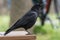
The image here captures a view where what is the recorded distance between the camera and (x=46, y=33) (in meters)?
9.49

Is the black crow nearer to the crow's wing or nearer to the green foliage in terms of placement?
the crow's wing

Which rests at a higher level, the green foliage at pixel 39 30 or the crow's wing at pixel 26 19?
the green foliage at pixel 39 30

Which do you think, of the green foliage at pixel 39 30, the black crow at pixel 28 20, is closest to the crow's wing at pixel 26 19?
the black crow at pixel 28 20

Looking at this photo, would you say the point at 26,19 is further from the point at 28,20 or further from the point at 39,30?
the point at 39,30

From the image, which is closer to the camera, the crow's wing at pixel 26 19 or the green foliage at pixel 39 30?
the crow's wing at pixel 26 19

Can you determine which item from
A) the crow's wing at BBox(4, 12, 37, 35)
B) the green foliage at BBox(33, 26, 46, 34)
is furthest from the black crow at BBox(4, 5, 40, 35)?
the green foliage at BBox(33, 26, 46, 34)

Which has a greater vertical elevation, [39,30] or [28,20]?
[39,30]

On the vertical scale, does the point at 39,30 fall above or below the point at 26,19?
above

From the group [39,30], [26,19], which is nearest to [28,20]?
[26,19]

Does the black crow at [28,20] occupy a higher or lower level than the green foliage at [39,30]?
lower

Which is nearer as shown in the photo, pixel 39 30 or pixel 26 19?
pixel 26 19

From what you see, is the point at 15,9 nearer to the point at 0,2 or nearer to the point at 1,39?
the point at 1,39

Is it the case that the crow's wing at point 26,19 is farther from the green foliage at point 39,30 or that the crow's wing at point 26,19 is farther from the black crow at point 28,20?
the green foliage at point 39,30

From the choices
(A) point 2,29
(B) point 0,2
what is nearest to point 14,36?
(A) point 2,29
